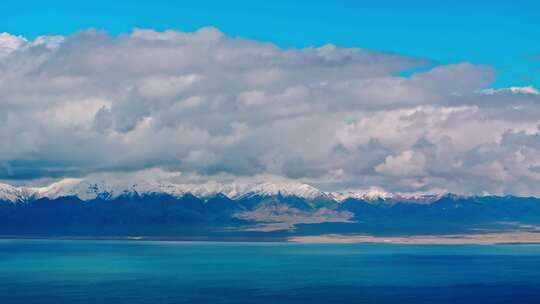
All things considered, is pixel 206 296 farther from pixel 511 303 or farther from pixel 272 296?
pixel 511 303

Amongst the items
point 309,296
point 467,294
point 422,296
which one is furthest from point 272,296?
point 467,294

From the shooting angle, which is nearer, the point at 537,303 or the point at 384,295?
the point at 537,303

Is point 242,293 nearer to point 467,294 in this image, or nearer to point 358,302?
point 358,302

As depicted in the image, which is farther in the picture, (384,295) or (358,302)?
(384,295)

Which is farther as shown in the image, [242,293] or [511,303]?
[242,293]

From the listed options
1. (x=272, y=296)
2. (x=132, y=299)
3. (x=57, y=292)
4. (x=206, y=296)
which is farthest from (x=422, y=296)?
(x=57, y=292)

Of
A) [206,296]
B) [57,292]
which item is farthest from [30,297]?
[206,296]

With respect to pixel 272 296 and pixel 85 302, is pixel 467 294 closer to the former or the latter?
pixel 272 296
